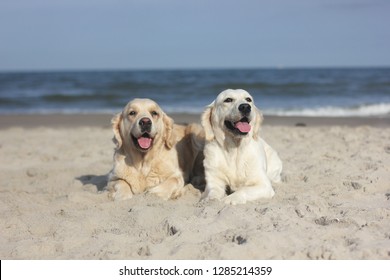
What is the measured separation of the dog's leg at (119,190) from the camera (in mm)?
5305

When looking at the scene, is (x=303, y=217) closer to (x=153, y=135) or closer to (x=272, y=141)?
(x=153, y=135)

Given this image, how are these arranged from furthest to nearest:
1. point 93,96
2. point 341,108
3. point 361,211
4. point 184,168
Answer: point 93,96, point 341,108, point 184,168, point 361,211

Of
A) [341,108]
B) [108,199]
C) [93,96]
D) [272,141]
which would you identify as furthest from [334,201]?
[93,96]

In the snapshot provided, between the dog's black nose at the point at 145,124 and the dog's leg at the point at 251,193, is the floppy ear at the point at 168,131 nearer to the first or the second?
the dog's black nose at the point at 145,124

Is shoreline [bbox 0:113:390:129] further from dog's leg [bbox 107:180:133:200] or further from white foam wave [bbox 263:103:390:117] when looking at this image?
dog's leg [bbox 107:180:133:200]

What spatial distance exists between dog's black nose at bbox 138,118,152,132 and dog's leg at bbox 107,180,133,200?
647 millimetres

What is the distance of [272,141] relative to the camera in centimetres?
885

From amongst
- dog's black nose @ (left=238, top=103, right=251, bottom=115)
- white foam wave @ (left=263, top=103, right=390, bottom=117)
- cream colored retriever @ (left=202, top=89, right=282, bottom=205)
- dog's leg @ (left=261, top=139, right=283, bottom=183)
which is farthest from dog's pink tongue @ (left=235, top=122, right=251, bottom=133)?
white foam wave @ (left=263, top=103, right=390, bottom=117)

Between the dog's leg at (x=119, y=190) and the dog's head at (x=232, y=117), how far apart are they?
1.00m

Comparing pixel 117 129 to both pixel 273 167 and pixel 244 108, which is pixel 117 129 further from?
pixel 273 167

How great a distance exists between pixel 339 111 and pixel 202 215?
37.6ft

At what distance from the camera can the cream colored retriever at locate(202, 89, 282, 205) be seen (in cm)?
521

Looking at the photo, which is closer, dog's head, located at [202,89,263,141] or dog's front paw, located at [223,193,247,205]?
dog's front paw, located at [223,193,247,205]

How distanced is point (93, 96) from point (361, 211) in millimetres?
17292
